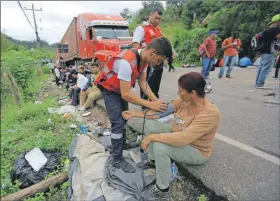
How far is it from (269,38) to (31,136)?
18.2 ft

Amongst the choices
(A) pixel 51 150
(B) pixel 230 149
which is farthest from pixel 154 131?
(A) pixel 51 150

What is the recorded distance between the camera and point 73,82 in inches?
296

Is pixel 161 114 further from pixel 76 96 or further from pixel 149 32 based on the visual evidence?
pixel 76 96

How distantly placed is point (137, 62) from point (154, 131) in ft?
2.58

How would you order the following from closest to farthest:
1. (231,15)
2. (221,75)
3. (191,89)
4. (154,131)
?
(191,89) → (154,131) → (221,75) → (231,15)

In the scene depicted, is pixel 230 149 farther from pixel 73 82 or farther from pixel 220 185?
pixel 73 82

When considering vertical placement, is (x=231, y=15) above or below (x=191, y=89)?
above

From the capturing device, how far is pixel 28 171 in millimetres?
2889

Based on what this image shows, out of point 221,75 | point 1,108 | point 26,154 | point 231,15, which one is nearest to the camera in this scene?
point 26,154

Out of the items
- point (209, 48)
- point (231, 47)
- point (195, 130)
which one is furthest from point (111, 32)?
point (195, 130)

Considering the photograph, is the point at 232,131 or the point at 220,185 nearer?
the point at 220,185

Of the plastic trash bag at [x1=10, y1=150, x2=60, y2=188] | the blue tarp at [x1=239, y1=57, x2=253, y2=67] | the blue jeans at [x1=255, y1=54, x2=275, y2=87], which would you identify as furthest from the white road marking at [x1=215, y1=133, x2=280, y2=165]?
the blue tarp at [x1=239, y1=57, x2=253, y2=67]

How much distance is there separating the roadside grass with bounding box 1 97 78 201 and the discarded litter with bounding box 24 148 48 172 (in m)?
0.20

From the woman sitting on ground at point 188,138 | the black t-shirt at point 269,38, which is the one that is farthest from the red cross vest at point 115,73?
the black t-shirt at point 269,38
